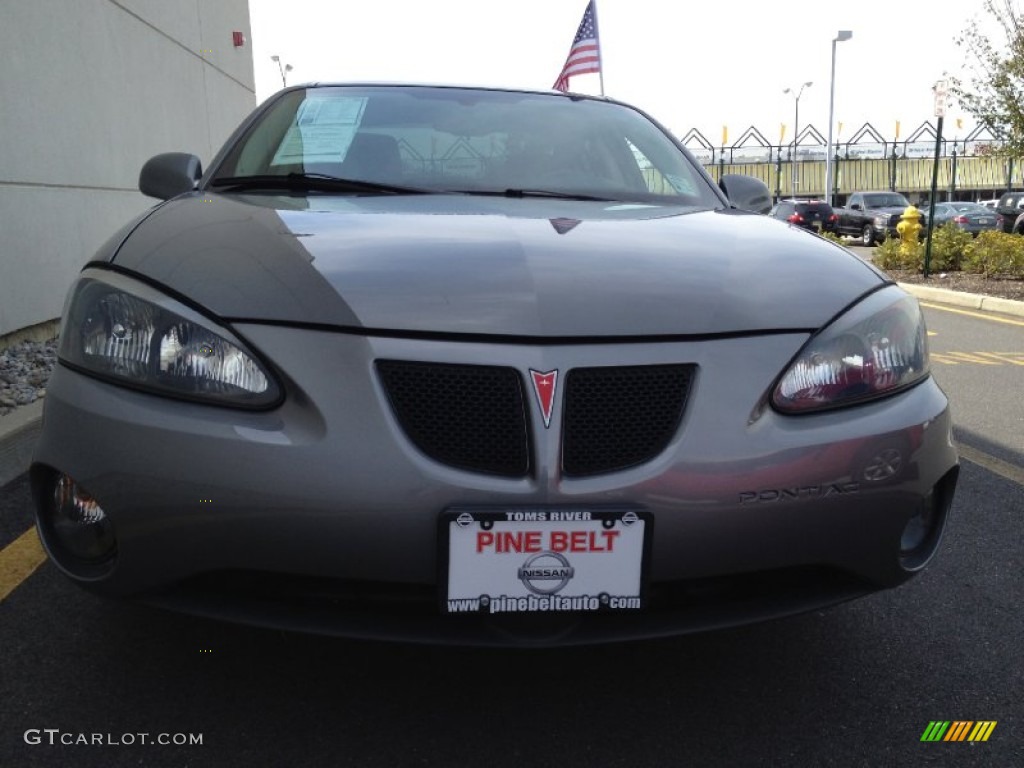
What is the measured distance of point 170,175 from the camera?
9.71ft

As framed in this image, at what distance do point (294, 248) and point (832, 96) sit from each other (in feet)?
117

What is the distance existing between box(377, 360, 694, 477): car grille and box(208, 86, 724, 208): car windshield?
42.2 inches

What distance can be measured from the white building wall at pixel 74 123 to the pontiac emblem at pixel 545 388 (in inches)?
194

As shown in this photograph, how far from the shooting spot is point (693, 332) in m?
1.74

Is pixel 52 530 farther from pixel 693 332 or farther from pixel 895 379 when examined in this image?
pixel 895 379

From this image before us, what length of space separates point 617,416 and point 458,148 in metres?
1.46

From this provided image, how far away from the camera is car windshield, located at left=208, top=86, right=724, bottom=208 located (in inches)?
107

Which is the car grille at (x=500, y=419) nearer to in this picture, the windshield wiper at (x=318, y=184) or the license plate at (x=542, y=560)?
the license plate at (x=542, y=560)

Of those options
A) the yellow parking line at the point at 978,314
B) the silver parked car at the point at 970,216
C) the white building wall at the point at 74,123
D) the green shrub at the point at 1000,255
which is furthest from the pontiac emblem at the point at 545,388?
the silver parked car at the point at 970,216

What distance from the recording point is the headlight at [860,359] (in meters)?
1.78

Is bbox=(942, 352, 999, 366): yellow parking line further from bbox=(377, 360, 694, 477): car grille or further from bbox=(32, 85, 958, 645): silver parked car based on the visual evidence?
bbox=(377, 360, 694, 477): car grille

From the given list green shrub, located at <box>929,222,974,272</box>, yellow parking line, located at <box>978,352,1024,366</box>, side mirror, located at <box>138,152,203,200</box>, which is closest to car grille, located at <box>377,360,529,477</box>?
side mirror, located at <box>138,152,203,200</box>

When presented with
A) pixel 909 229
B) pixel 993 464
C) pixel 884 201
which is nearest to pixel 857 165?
pixel 884 201

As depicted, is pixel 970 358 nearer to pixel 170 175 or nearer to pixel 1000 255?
pixel 170 175
